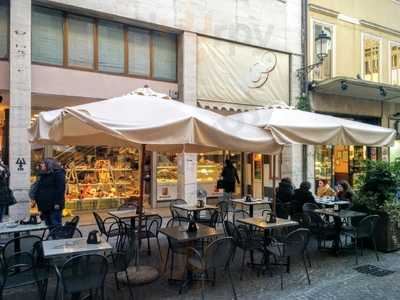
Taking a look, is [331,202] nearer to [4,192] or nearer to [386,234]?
[386,234]

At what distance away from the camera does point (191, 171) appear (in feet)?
38.7

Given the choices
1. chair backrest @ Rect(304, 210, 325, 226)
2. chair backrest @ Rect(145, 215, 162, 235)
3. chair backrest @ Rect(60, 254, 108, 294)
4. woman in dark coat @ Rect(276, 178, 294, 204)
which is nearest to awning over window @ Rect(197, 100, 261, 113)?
woman in dark coat @ Rect(276, 178, 294, 204)

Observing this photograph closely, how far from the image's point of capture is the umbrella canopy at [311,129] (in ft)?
20.4

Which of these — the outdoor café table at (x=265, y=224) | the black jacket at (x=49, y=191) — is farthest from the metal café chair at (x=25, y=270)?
the outdoor café table at (x=265, y=224)

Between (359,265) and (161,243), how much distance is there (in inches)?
155

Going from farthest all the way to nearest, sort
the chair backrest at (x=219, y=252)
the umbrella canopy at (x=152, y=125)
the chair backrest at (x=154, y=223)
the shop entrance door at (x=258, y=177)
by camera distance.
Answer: the shop entrance door at (x=258, y=177), the chair backrest at (x=154, y=223), the chair backrest at (x=219, y=252), the umbrella canopy at (x=152, y=125)

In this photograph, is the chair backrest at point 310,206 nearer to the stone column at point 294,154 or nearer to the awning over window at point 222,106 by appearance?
the awning over window at point 222,106

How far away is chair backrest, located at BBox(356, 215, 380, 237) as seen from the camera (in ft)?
22.8

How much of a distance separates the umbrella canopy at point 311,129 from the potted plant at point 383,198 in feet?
2.17

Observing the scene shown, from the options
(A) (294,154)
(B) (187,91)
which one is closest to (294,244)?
(B) (187,91)

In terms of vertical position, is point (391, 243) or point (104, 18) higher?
point (104, 18)

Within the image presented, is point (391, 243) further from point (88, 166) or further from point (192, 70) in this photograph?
point (88, 166)

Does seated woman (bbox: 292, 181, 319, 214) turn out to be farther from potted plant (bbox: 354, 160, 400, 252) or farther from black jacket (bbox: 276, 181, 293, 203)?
potted plant (bbox: 354, 160, 400, 252)

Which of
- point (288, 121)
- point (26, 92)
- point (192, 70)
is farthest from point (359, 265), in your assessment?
point (26, 92)
